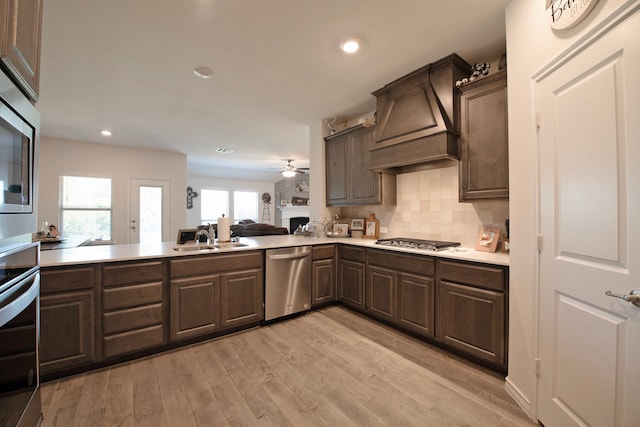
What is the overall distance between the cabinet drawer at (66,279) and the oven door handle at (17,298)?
0.77 m

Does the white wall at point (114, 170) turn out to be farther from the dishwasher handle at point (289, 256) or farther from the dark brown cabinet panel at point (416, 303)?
the dark brown cabinet panel at point (416, 303)

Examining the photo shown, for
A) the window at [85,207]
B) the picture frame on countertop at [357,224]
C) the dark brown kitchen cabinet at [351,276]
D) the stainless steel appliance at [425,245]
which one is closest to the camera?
the stainless steel appliance at [425,245]

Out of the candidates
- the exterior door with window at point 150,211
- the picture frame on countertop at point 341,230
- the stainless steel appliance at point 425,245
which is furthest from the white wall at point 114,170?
the stainless steel appliance at point 425,245

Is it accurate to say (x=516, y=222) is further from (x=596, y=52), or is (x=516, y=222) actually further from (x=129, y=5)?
(x=129, y=5)

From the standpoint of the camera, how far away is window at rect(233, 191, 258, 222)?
8.98m

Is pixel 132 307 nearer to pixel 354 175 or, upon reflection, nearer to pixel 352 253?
pixel 352 253

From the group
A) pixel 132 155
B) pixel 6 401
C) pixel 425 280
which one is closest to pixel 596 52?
pixel 425 280

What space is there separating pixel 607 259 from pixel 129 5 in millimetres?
3115

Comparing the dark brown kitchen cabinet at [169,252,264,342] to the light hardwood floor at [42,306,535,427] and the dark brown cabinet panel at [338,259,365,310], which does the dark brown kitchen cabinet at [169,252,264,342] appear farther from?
the dark brown cabinet panel at [338,259,365,310]

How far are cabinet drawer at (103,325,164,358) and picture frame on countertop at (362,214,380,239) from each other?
2.57 m

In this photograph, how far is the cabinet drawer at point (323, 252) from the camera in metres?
3.27

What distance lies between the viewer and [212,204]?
28.1ft

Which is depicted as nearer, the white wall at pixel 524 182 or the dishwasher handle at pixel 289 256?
the white wall at pixel 524 182

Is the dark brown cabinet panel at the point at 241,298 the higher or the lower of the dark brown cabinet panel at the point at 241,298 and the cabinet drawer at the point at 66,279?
the lower
